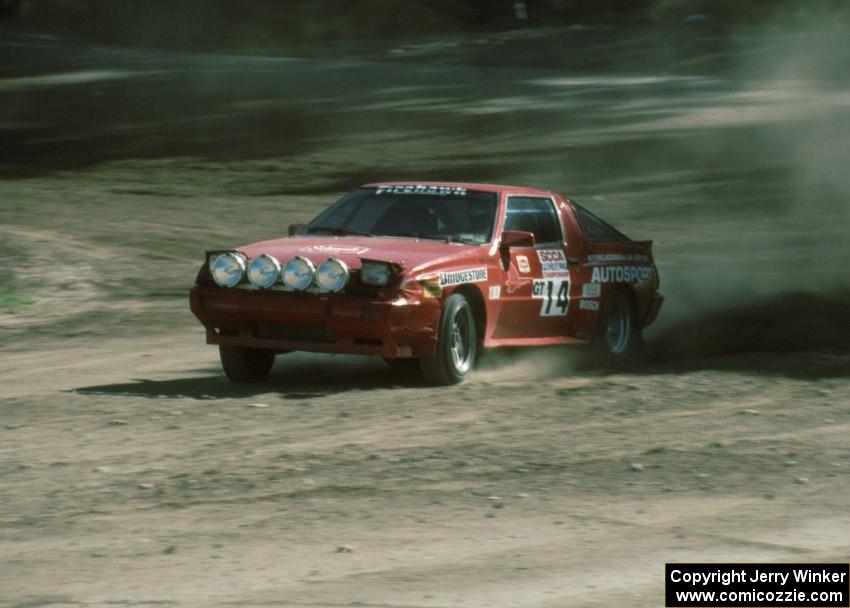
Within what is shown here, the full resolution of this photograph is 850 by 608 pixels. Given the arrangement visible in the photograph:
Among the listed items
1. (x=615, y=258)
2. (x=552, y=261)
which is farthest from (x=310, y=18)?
(x=552, y=261)

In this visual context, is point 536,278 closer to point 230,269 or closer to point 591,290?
point 591,290

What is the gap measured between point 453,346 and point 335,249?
3.30 feet

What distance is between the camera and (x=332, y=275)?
9375mm

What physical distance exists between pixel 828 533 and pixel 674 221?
53.9 ft

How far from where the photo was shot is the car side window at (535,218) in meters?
10.9

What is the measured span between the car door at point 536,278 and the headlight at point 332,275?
147 cm

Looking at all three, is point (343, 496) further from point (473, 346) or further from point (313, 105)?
point (313, 105)

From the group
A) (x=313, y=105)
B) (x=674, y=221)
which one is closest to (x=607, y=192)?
(x=674, y=221)

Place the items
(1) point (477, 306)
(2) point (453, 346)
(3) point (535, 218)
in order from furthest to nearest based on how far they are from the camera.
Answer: (3) point (535, 218) → (1) point (477, 306) → (2) point (453, 346)

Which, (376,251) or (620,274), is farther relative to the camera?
(620,274)

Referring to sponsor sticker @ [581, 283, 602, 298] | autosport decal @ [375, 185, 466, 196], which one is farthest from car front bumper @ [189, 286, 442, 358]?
sponsor sticker @ [581, 283, 602, 298]

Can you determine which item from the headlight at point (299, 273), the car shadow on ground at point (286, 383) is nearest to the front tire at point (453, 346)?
the car shadow on ground at point (286, 383)

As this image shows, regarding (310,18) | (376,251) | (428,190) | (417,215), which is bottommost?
(376,251)

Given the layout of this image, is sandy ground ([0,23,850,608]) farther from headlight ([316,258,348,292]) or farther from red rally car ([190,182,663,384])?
headlight ([316,258,348,292])
